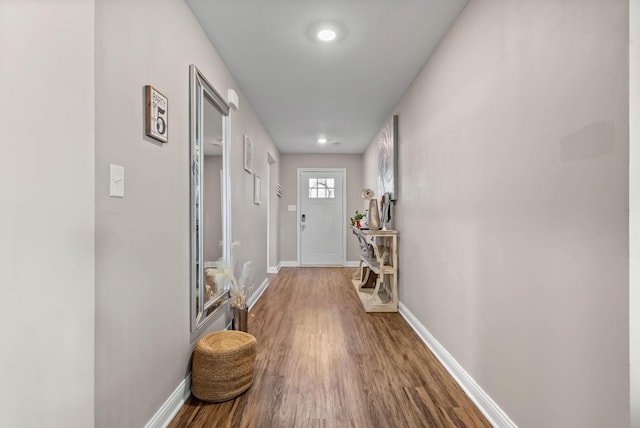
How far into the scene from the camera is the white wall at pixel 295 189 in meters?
6.52

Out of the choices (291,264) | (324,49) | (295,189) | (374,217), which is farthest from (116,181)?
(291,264)

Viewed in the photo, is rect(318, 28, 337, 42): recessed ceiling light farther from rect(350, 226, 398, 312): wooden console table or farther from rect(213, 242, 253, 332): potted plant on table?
rect(350, 226, 398, 312): wooden console table

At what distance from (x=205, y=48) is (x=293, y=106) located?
1592mm

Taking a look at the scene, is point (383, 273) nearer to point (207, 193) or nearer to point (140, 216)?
point (207, 193)

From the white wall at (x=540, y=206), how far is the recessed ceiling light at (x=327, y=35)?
77 centimetres

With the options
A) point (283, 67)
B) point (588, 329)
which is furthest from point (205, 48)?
point (588, 329)

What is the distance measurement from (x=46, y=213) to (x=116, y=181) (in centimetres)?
40

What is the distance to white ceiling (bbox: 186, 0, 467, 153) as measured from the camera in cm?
194

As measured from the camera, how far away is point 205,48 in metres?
2.20

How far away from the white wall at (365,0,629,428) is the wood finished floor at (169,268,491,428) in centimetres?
26

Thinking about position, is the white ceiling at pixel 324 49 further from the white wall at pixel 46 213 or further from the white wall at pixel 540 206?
the white wall at pixel 46 213

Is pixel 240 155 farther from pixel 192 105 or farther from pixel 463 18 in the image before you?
pixel 463 18

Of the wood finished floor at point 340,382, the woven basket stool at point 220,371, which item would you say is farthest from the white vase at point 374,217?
the woven basket stool at point 220,371

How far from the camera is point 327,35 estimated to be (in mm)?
2219
